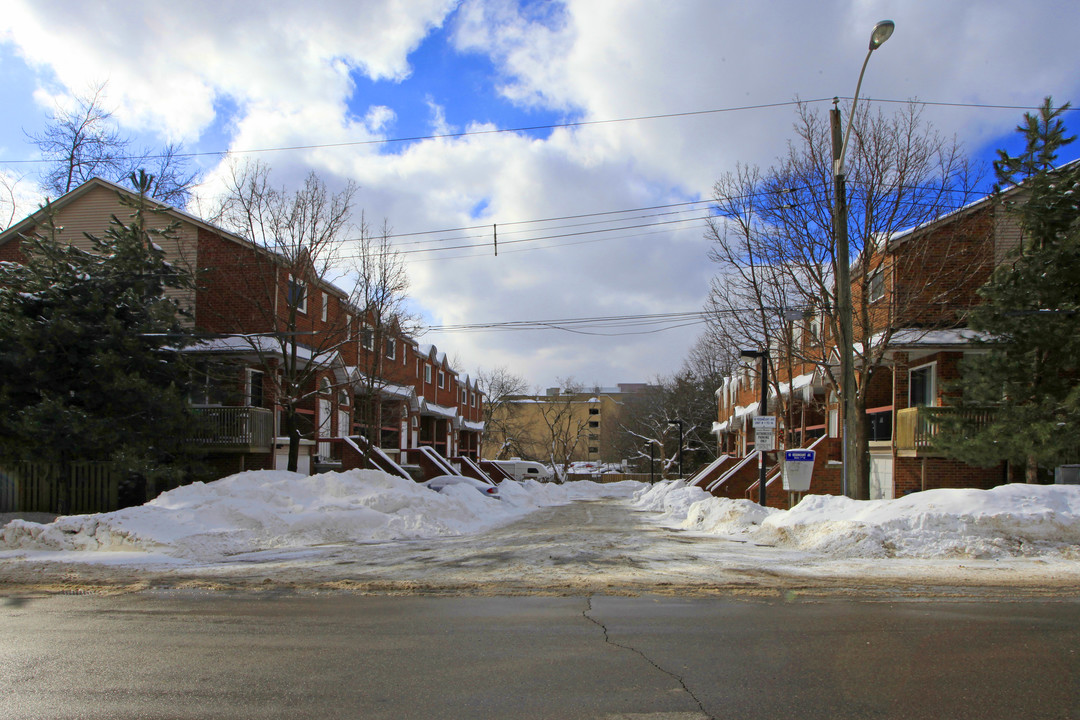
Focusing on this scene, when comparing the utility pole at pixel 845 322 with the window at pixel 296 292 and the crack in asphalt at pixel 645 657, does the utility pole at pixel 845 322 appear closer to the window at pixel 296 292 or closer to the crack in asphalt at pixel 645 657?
the crack in asphalt at pixel 645 657

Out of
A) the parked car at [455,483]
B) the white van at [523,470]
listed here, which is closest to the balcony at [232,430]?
the parked car at [455,483]

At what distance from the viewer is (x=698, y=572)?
1103 cm

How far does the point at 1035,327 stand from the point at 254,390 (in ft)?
71.8

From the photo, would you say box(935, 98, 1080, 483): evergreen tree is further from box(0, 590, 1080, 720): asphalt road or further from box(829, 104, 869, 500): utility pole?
box(0, 590, 1080, 720): asphalt road

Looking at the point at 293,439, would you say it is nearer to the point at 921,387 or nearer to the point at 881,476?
the point at 881,476

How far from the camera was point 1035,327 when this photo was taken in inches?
609

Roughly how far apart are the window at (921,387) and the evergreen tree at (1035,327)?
13.6 feet

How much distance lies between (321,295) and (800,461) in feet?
56.3

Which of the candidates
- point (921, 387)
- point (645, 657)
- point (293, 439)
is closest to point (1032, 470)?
point (921, 387)

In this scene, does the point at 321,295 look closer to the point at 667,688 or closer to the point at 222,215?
the point at 222,215

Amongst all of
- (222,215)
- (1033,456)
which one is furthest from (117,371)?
(1033,456)

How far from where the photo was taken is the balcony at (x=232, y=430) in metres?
21.7

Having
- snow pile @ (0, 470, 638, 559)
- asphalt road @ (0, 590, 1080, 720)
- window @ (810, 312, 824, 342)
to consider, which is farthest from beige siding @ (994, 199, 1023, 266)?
snow pile @ (0, 470, 638, 559)

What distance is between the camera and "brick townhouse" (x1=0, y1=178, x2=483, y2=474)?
72.3 ft
